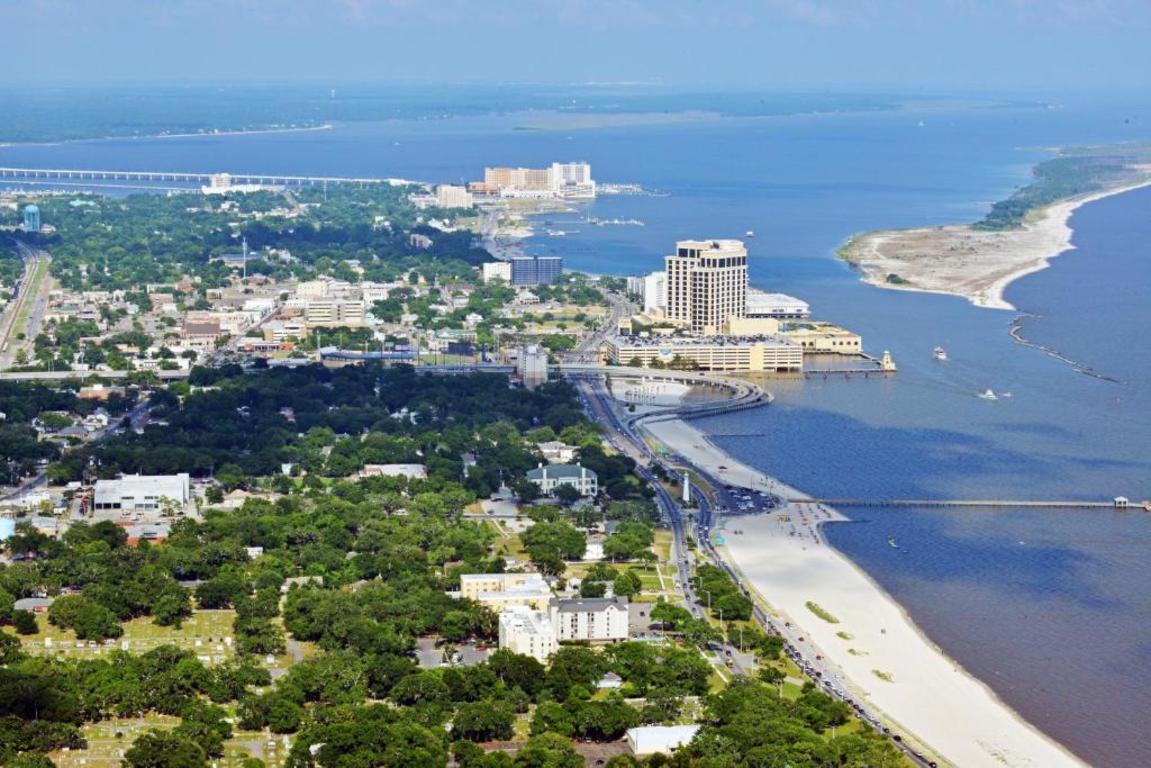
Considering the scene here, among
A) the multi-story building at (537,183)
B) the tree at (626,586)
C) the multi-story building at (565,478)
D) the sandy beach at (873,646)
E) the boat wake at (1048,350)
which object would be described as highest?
the tree at (626,586)

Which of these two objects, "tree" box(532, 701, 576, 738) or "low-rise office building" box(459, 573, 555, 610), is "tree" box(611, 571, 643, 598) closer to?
"low-rise office building" box(459, 573, 555, 610)

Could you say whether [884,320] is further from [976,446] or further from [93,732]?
[93,732]

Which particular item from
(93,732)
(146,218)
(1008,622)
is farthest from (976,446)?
(146,218)

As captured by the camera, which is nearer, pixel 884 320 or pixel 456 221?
pixel 884 320

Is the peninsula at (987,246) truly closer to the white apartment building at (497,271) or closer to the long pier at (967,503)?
the white apartment building at (497,271)

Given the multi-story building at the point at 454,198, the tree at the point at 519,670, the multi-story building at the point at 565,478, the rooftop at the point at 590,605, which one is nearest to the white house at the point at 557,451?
the multi-story building at the point at 565,478

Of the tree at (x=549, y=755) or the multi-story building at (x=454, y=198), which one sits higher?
the tree at (x=549, y=755)
